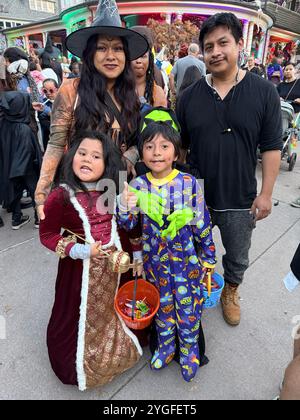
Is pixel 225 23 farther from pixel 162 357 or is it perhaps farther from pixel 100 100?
pixel 162 357

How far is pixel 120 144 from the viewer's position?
1.78m

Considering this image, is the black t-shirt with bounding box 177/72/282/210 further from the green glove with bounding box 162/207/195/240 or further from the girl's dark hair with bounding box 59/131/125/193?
the girl's dark hair with bounding box 59/131/125/193

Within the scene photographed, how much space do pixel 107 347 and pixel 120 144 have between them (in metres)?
1.18

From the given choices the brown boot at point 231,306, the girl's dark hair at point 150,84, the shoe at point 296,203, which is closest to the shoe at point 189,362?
the brown boot at point 231,306

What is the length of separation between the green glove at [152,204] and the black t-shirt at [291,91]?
5.05 metres

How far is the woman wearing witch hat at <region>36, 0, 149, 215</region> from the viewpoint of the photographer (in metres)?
1.67

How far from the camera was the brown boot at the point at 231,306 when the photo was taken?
2.22 metres

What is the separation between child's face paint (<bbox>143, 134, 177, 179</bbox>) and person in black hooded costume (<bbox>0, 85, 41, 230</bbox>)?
7.64 feet

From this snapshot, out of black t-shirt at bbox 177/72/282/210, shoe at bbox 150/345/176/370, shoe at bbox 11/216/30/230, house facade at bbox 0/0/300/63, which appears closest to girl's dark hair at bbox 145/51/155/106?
black t-shirt at bbox 177/72/282/210

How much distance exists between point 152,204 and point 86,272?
1.67 ft

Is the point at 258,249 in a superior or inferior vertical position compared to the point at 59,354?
inferior

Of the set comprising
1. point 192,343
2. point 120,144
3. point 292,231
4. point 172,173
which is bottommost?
point 292,231

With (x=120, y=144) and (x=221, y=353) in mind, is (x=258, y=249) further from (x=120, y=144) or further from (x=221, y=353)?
(x=120, y=144)

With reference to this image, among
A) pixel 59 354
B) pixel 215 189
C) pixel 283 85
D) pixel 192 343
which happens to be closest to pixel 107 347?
pixel 59 354
